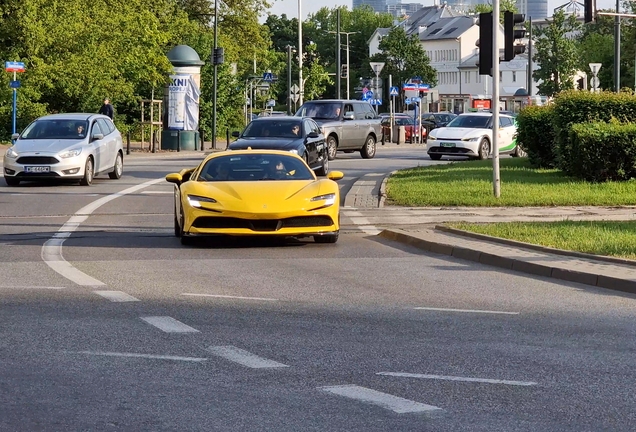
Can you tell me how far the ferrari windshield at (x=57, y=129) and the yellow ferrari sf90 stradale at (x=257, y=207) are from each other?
13.1 m

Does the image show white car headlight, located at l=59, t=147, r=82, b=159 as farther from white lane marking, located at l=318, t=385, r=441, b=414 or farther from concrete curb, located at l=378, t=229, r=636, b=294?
white lane marking, located at l=318, t=385, r=441, b=414

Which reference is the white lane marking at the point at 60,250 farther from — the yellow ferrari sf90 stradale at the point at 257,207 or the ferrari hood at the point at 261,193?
the ferrari hood at the point at 261,193

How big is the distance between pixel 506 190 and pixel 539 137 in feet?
25.4

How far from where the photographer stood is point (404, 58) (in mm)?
121625

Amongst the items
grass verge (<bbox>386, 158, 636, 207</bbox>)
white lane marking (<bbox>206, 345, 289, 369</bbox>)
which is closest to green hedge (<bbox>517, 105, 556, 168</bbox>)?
grass verge (<bbox>386, 158, 636, 207</bbox>)

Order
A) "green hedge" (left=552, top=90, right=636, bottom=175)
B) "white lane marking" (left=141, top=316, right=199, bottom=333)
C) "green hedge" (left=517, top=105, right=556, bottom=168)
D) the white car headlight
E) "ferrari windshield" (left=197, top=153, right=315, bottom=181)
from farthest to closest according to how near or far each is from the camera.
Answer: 1. "green hedge" (left=517, top=105, right=556, bottom=168)
2. the white car headlight
3. "green hedge" (left=552, top=90, right=636, bottom=175)
4. "ferrari windshield" (left=197, top=153, right=315, bottom=181)
5. "white lane marking" (left=141, top=316, right=199, bottom=333)

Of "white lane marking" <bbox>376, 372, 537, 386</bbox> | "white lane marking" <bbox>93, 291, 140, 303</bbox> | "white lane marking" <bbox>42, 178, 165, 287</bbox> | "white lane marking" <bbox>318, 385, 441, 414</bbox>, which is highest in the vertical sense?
"white lane marking" <bbox>42, 178, 165, 287</bbox>

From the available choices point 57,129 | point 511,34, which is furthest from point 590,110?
point 57,129

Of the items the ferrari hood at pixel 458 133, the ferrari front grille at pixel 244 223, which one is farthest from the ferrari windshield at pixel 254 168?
the ferrari hood at pixel 458 133

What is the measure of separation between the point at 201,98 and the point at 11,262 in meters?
46.6

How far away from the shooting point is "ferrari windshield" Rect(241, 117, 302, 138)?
32.2 meters

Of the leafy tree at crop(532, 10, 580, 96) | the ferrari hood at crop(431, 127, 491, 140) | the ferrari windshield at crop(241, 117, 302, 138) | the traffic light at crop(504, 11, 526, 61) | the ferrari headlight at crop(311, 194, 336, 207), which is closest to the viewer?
the ferrari headlight at crop(311, 194, 336, 207)

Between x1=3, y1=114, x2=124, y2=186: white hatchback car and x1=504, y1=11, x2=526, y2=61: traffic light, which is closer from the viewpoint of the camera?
x1=504, y1=11, x2=526, y2=61: traffic light

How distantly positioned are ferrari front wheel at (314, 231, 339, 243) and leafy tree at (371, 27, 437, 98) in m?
103
